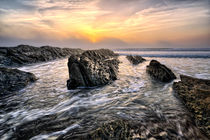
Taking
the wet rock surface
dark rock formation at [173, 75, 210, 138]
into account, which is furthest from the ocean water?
dark rock formation at [173, 75, 210, 138]

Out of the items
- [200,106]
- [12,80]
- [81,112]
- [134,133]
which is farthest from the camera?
[12,80]

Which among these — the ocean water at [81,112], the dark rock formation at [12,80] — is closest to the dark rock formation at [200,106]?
the ocean water at [81,112]

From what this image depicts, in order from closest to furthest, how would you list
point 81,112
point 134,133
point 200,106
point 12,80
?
point 134,133 → point 200,106 → point 81,112 → point 12,80

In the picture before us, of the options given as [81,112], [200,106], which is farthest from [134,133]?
[200,106]

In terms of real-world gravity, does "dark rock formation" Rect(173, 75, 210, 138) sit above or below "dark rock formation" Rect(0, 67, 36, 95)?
below

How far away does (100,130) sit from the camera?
2527 mm

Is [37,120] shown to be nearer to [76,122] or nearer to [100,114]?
[76,122]

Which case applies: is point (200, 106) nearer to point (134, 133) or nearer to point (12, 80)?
point (134, 133)

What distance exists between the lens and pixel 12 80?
242 inches

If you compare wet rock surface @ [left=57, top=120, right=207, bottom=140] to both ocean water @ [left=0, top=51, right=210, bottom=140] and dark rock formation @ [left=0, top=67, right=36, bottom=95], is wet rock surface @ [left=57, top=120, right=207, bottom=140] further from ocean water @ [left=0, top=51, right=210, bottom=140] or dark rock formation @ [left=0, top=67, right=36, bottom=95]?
dark rock formation @ [left=0, top=67, right=36, bottom=95]

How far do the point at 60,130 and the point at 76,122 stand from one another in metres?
0.49

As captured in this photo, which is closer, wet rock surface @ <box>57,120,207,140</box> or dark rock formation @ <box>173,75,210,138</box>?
wet rock surface @ <box>57,120,207,140</box>

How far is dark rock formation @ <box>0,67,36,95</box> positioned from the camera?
561 centimetres

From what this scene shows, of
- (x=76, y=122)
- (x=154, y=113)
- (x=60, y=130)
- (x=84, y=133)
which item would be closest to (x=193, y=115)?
(x=154, y=113)
